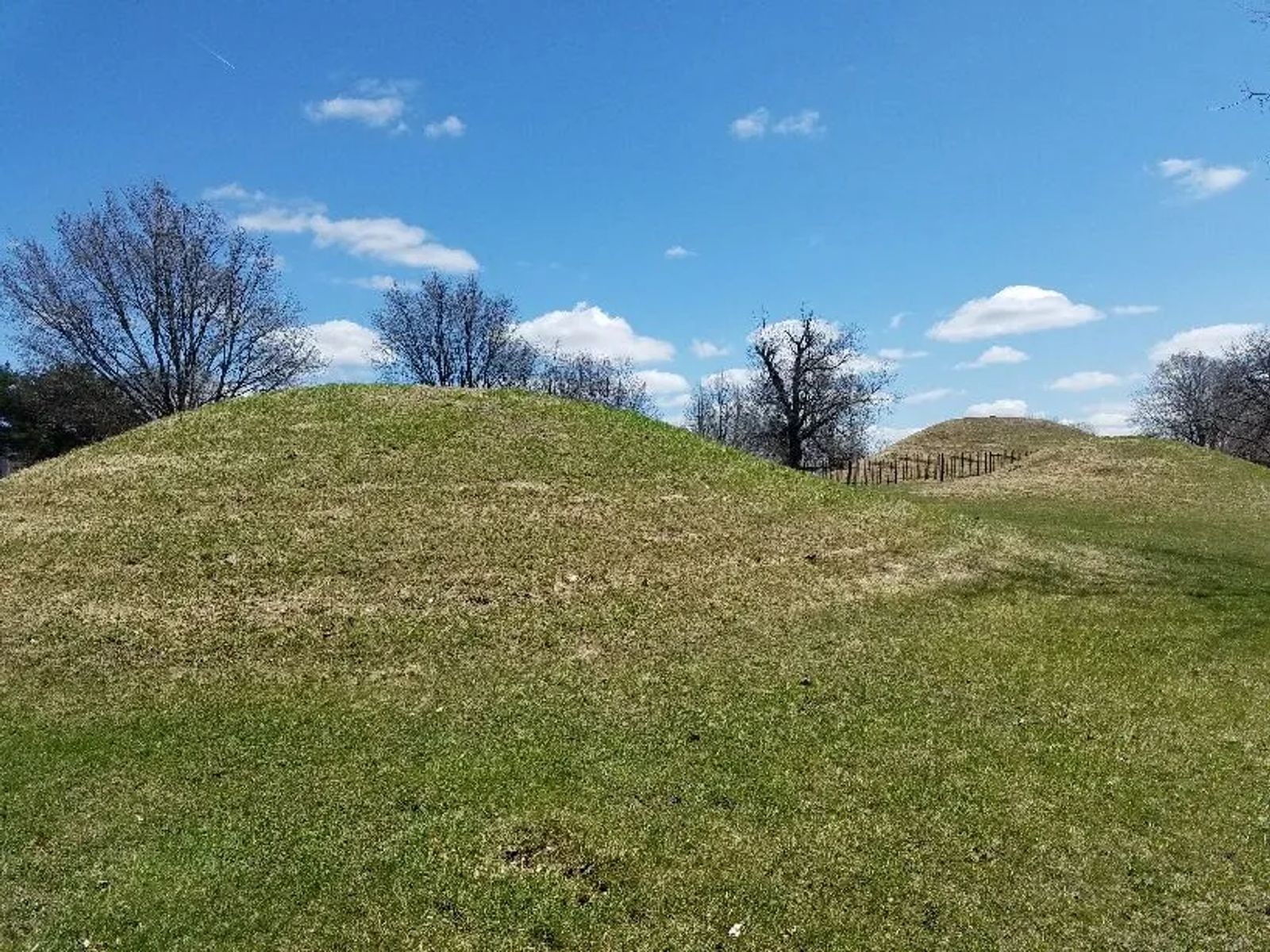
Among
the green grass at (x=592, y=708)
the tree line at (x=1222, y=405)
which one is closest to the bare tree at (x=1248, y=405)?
the tree line at (x=1222, y=405)

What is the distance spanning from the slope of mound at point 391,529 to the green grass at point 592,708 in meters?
0.10

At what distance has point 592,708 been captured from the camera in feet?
36.8

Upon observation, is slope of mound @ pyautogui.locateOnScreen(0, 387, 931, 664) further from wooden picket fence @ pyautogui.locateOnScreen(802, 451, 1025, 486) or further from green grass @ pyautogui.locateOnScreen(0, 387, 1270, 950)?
wooden picket fence @ pyautogui.locateOnScreen(802, 451, 1025, 486)

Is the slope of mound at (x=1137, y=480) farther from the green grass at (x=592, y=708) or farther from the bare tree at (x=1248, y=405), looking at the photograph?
the bare tree at (x=1248, y=405)

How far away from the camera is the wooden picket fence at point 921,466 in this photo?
56.7m

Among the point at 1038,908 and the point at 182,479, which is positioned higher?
the point at 182,479

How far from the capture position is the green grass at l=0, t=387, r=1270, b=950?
23.6 feet

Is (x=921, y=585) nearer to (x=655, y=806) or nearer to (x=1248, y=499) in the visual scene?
(x=655, y=806)

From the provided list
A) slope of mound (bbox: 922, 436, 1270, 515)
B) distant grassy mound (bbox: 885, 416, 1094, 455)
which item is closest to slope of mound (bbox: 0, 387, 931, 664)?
slope of mound (bbox: 922, 436, 1270, 515)

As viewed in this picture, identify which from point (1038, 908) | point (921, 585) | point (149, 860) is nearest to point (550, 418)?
point (921, 585)

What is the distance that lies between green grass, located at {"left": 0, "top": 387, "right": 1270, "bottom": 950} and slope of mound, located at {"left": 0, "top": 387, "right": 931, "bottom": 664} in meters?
0.10

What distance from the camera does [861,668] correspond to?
40.3 ft

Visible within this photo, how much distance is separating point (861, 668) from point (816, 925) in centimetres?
583

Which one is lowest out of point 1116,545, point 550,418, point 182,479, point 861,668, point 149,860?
point 149,860
